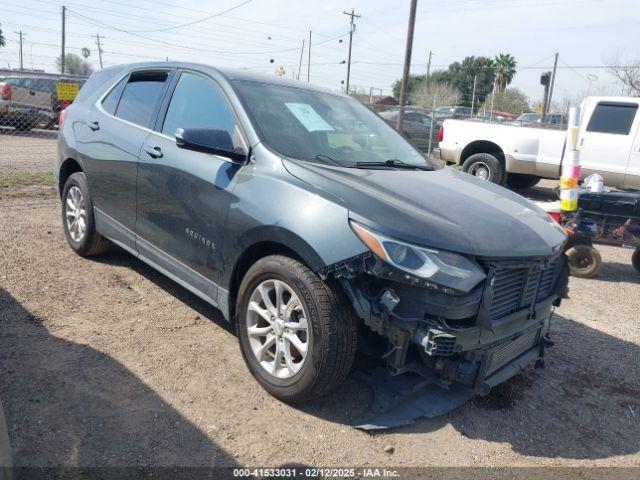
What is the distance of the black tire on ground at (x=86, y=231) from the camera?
4875 mm

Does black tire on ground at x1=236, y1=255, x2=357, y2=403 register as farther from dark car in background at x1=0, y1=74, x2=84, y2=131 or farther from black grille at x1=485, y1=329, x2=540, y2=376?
dark car in background at x1=0, y1=74, x2=84, y2=131

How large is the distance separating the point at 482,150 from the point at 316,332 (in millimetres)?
9731

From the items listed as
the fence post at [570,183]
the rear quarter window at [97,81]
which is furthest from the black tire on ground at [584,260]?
the rear quarter window at [97,81]

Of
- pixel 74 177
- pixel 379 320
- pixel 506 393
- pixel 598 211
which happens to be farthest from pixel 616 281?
A: pixel 74 177

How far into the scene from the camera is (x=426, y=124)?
63.8 feet

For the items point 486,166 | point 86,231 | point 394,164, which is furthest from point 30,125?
point 394,164

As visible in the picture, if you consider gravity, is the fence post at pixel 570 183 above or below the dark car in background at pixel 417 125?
below

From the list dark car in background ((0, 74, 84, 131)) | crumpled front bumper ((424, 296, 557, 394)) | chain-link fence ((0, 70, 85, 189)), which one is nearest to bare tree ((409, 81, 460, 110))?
dark car in background ((0, 74, 84, 131))

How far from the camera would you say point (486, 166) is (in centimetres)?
1135

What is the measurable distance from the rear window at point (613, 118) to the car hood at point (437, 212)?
793cm

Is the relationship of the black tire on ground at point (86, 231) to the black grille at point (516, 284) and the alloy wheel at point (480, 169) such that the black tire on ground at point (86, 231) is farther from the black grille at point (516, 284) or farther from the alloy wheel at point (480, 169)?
the alloy wheel at point (480, 169)

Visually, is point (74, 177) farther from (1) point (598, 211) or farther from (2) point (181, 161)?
(1) point (598, 211)

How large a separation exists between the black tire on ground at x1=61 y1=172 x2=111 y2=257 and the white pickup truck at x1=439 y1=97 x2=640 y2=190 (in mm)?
8207

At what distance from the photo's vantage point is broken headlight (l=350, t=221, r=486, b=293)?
265 cm
